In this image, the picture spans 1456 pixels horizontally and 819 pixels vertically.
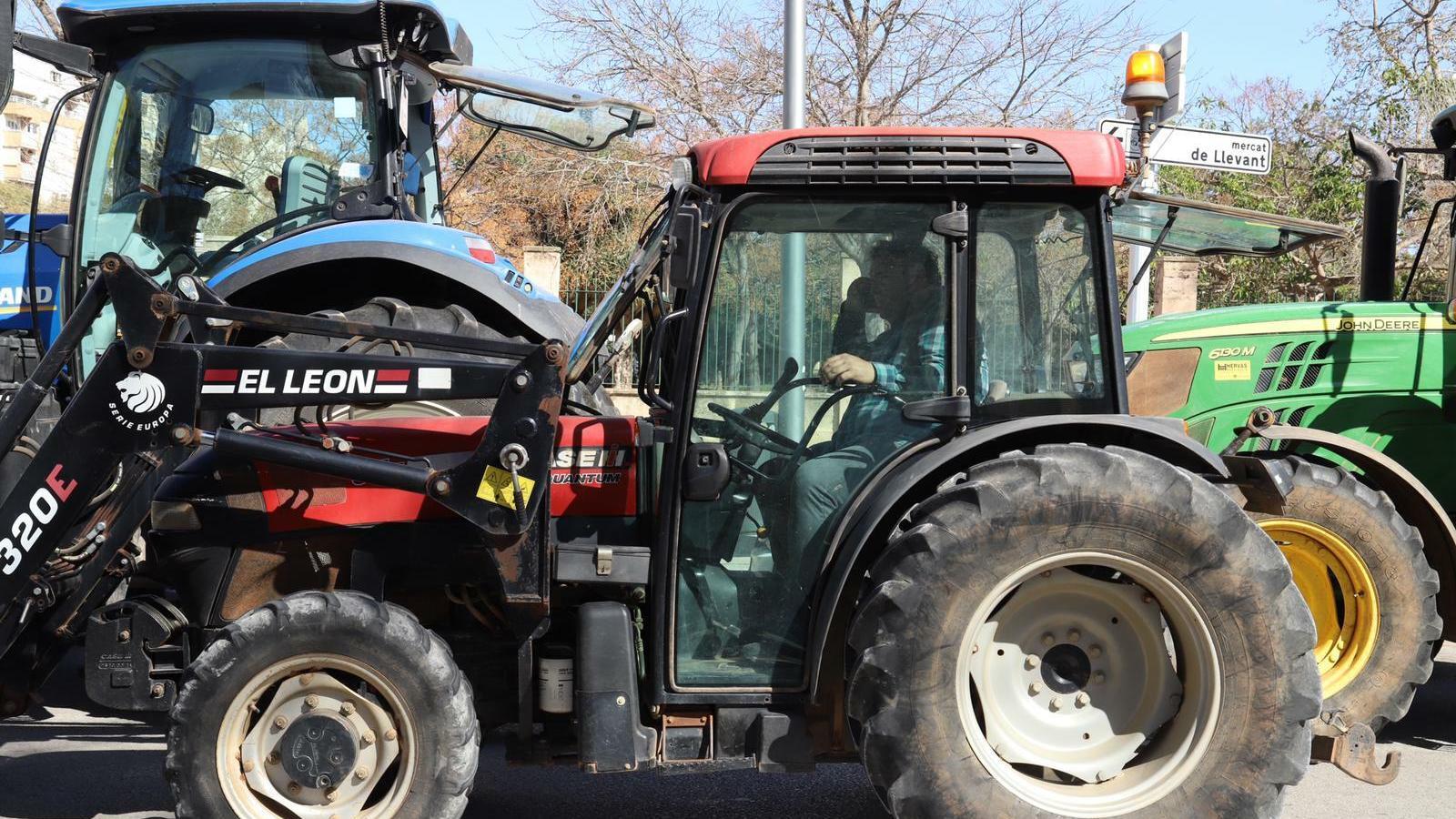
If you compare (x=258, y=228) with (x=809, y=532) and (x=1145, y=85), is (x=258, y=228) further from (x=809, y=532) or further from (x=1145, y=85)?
(x=1145, y=85)

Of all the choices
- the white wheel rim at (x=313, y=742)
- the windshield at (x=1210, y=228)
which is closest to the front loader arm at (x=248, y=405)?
the white wheel rim at (x=313, y=742)

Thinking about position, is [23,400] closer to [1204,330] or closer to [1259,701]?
[1259,701]

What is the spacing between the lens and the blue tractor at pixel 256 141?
583 cm

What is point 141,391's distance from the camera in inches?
147

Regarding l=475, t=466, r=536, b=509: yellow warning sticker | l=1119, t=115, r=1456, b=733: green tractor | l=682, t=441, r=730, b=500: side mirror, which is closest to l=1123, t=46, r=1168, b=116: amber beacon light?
l=1119, t=115, r=1456, b=733: green tractor

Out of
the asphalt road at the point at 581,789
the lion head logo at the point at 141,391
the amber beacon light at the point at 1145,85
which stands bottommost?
the asphalt road at the point at 581,789

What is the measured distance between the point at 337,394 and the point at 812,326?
4.56ft

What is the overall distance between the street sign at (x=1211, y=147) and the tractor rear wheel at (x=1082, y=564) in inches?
127

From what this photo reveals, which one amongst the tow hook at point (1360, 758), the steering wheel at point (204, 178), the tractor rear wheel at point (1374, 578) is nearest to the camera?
the tow hook at point (1360, 758)

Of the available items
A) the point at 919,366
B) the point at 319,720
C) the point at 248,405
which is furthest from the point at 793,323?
the point at 319,720

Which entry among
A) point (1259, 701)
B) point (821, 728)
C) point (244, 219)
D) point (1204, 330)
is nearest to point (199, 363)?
point (821, 728)

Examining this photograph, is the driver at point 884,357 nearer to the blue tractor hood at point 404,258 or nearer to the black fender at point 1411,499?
the blue tractor hood at point 404,258

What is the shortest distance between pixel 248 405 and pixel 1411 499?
15.0 feet

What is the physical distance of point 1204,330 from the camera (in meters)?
5.98
